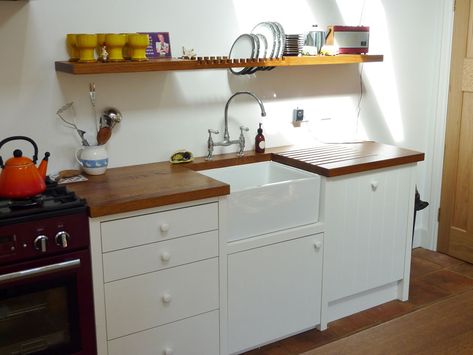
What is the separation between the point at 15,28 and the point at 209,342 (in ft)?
5.42

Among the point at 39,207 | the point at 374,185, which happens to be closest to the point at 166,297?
the point at 39,207

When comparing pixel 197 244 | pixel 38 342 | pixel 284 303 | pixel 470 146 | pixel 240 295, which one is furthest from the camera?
pixel 470 146

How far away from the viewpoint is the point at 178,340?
2.54 m

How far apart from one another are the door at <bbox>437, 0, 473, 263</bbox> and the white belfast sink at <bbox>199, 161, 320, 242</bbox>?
1.46 m

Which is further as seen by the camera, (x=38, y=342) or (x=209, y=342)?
(x=209, y=342)

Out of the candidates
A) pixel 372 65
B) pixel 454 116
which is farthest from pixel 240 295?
pixel 454 116

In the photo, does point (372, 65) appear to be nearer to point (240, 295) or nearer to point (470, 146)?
point (470, 146)

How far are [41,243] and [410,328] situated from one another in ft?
6.43

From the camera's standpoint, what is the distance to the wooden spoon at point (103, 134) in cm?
276

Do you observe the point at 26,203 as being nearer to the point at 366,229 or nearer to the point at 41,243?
the point at 41,243

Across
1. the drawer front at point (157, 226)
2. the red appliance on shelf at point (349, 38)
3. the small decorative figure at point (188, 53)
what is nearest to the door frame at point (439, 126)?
the red appliance on shelf at point (349, 38)

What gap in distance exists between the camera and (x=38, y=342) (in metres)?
2.23

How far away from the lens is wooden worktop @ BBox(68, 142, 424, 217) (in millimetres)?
2328

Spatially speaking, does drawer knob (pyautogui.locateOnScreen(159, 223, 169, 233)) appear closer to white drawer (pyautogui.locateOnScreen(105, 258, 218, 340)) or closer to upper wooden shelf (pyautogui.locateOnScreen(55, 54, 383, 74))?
white drawer (pyautogui.locateOnScreen(105, 258, 218, 340))
